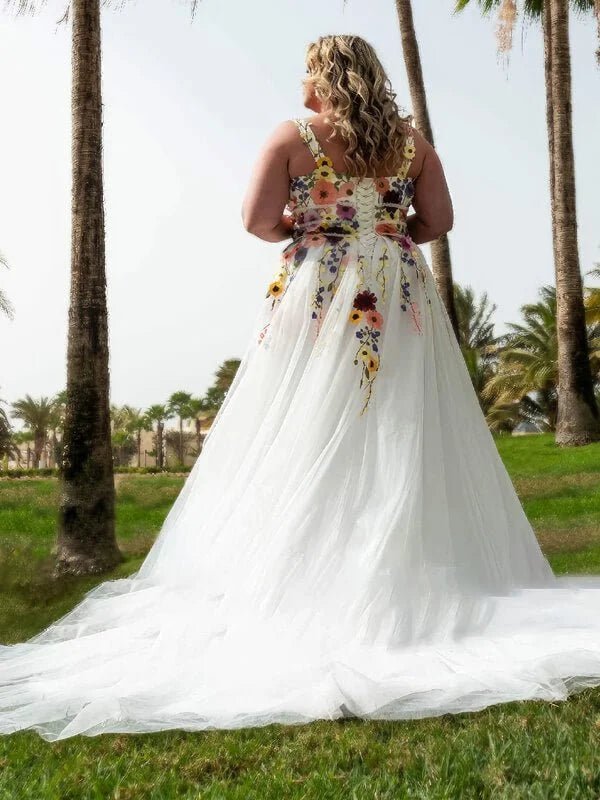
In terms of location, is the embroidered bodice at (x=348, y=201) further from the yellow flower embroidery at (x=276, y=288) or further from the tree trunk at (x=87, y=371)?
the tree trunk at (x=87, y=371)

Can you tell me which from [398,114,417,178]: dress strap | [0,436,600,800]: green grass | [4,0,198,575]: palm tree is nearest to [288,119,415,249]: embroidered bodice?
[398,114,417,178]: dress strap

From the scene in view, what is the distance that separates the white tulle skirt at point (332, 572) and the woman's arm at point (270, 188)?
0.28m

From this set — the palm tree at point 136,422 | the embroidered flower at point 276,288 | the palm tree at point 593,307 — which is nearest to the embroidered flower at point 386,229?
the embroidered flower at point 276,288

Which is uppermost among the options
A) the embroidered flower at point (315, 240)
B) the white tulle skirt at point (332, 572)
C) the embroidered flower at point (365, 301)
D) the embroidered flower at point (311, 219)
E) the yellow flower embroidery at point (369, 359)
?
the embroidered flower at point (311, 219)

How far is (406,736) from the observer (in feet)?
10.2

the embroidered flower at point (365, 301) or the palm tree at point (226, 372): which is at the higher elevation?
the palm tree at point (226, 372)

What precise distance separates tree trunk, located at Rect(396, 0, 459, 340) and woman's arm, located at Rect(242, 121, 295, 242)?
34.3 ft

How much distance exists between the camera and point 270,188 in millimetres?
4461

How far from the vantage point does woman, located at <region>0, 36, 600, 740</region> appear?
3328 millimetres

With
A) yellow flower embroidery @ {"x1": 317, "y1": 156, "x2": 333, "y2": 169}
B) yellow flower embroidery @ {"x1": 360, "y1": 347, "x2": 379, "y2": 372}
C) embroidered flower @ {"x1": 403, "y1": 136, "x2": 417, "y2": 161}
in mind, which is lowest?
yellow flower embroidery @ {"x1": 360, "y1": 347, "x2": 379, "y2": 372}

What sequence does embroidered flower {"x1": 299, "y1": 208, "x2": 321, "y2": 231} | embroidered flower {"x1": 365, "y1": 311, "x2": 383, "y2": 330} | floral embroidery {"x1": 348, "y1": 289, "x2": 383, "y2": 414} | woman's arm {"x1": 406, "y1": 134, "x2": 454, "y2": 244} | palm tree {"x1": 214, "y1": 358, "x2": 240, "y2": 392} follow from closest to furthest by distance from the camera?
1. floral embroidery {"x1": 348, "y1": 289, "x2": 383, "y2": 414}
2. embroidered flower {"x1": 365, "y1": 311, "x2": 383, "y2": 330}
3. embroidered flower {"x1": 299, "y1": 208, "x2": 321, "y2": 231}
4. woman's arm {"x1": 406, "y1": 134, "x2": 454, "y2": 244}
5. palm tree {"x1": 214, "y1": 358, "x2": 240, "y2": 392}

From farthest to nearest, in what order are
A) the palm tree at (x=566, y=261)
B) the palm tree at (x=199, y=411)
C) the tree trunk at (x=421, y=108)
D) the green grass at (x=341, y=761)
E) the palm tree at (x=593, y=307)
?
the palm tree at (x=199, y=411), the palm tree at (x=593, y=307), the palm tree at (x=566, y=261), the tree trunk at (x=421, y=108), the green grass at (x=341, y=761)

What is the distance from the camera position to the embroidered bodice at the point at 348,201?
446 cm

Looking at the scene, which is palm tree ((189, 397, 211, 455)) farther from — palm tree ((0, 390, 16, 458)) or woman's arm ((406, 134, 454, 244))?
woman's arm ((406, 134, 454, 244))
